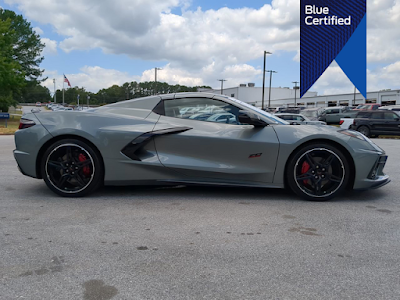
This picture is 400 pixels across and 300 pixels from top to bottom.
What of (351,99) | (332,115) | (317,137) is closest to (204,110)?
(317,137)

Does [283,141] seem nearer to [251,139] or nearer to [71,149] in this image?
[251,139]

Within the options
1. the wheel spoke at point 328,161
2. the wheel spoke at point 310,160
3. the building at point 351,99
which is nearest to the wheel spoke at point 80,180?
the wheel spoke at point 310,160

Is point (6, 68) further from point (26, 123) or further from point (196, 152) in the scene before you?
point (196, 152)

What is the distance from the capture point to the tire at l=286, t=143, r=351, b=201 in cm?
437

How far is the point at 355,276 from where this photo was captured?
8.11ft

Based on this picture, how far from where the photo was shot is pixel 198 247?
9.68ft

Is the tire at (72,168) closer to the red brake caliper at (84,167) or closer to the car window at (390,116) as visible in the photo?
the red brake caliper at (84,167)

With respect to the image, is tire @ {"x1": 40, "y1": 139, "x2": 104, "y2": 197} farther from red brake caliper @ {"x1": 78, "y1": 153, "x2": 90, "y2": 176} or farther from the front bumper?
the front bumper

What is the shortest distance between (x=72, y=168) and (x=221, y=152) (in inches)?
71.2

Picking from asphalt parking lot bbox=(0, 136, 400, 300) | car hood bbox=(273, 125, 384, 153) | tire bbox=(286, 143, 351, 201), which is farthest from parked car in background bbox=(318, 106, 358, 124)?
asphalt parking lot bbox=(0, 136, 400, 300)

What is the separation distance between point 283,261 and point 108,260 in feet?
4.15

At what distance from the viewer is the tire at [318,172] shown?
172 inches

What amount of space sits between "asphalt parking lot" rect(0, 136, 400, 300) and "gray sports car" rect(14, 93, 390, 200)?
241 mm

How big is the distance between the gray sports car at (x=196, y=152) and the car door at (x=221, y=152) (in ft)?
0.04
